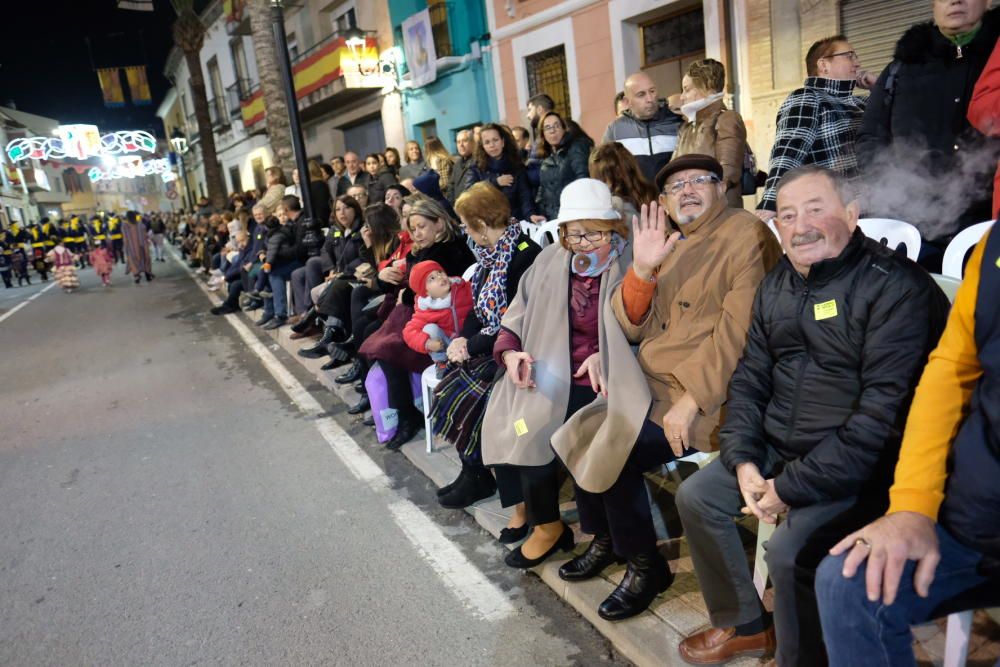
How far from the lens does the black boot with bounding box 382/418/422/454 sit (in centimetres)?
471

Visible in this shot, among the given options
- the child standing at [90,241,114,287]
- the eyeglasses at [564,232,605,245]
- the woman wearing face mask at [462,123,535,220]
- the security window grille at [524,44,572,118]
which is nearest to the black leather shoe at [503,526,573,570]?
the eyeglasses at [564,232,605,245]

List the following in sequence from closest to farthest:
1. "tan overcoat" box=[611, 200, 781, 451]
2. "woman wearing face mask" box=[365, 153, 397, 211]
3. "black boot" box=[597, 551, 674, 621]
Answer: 1. "tan overcoat" box=[611, 200, 781, 451]
2. "black boot" box=[597, 551, 674, 621]
3. "woman wearing face mask" box=[365, 153, 397, 211]

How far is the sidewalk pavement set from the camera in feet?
7.19

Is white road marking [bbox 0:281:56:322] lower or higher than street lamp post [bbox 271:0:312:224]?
lower

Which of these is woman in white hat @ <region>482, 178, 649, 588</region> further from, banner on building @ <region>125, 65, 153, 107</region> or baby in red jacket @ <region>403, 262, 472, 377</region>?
banner on building @ <region>125, 65, 153, 107</region>

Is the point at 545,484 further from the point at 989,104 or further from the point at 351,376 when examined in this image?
the point at 351,376

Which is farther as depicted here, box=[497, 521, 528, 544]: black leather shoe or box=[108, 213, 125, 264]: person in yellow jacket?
box=[108, 213, 125, 264]: person in yellow jacket

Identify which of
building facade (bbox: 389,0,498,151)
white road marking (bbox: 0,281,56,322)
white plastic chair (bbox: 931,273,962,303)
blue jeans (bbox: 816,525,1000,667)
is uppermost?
building facade (bbox: 389,0,498,151)

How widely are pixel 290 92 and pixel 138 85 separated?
112 feet

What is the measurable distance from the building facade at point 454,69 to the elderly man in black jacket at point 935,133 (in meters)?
12.2

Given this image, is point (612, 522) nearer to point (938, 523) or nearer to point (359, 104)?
point (938, 523)

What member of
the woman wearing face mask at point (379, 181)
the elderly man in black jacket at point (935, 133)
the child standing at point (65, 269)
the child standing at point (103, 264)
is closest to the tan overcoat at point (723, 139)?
the elderly man in black jacket at point (935, 133)

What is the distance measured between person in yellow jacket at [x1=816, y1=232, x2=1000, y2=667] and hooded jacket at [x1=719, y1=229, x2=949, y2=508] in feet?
0.46

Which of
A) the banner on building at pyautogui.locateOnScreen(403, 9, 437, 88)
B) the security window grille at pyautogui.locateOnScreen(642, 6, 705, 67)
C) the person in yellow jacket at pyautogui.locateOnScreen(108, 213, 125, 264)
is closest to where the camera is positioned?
the security window grille at pyautogui.locateOnScreen(642, 6, 705, 67)
